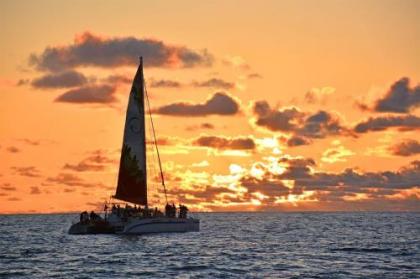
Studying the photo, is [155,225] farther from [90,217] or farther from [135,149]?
[135,149]

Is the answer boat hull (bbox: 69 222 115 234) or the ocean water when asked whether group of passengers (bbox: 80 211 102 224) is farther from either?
the ocean water

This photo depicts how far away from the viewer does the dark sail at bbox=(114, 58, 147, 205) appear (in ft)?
323

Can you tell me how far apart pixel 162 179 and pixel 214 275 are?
142 feet

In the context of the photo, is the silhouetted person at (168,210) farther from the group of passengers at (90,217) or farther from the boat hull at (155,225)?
the group of passengers at (90,217)

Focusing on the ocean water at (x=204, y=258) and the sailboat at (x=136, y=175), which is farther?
the sailboat at (x=136, y=175)

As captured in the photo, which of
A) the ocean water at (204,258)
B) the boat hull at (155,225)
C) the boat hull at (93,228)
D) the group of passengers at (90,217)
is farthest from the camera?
the group of passengers at (90,217)

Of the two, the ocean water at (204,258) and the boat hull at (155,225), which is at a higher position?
the boat hull at (155,225)

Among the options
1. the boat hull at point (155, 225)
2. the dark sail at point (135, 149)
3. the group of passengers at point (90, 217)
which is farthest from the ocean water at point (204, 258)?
the dark sail at point (135, 149)

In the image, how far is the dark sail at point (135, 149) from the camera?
323ft

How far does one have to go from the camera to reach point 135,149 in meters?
99.1

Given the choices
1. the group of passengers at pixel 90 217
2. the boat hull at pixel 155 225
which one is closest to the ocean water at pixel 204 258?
the boat hull at pixel 155 225

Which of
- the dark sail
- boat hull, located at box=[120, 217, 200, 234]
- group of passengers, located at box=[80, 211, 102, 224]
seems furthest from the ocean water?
the dark sail

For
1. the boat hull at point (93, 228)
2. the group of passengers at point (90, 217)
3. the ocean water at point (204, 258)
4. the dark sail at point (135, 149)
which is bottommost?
the ocean water at point (204, 258)

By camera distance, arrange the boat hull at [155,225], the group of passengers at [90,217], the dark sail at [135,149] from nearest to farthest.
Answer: the boat hull at [155,225] < the group of passengers at [90,217] < the dark sail at [135,149]
